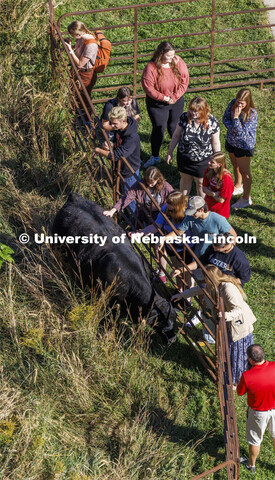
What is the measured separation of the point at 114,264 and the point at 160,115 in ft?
9.55

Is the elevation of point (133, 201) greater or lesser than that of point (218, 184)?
lesser

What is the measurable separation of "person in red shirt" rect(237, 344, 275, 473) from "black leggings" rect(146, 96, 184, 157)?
13.4ft

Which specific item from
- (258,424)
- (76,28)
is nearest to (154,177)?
(258,424)

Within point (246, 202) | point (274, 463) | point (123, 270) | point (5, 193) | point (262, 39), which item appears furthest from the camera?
point (262, 39)

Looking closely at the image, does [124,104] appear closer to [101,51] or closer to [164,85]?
[164,85]

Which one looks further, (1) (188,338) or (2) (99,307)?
(1) (188,338)

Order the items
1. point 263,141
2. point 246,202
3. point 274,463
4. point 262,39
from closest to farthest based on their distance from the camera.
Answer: point 274,463 → point 246,202 → point 263,141 → point 262,39

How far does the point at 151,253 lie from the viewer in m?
6.75

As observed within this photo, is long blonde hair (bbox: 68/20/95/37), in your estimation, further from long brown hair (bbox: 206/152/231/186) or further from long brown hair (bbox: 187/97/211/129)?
long brown hair (bbox: 206/152/231/186)

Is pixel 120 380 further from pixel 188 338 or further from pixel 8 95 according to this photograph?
pixel 8 95

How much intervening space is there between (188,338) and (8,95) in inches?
169

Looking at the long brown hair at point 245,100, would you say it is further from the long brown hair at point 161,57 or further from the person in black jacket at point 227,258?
the person in black jacket at point 227,258

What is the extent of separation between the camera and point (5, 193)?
25.0 ft

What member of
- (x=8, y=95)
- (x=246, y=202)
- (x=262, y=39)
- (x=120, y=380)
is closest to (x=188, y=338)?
(x=120, y=380)
